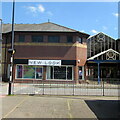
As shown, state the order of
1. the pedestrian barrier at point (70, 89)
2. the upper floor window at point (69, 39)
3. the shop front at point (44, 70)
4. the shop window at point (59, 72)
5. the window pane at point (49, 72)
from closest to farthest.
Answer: the pedestrian barrier at point (70, 89) → the shop front at point (44, 70) → the shop window at point (59, 72) → the window pane at point (49, 72) → the upper floor window at point (69, 39)

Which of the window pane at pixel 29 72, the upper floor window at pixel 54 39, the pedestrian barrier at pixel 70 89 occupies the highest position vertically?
the upper floor window at pixel 54 39

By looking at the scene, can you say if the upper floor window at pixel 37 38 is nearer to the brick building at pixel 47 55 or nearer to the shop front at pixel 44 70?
the brick building at pixel 47 55

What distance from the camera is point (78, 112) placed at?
6.84 m

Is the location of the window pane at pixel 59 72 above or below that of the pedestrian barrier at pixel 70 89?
above

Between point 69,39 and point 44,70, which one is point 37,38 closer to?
point 69,39

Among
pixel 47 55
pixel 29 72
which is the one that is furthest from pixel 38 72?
pixel 47 55

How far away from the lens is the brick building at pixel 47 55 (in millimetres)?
22484

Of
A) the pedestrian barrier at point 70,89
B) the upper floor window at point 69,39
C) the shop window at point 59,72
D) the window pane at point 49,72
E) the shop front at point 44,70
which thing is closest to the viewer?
the pedestrian barrier at point 70,89

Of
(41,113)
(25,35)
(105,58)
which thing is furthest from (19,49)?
(41,113)

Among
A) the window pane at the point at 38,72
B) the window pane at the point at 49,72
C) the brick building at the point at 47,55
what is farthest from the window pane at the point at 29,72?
the window pane at the point at 49,72

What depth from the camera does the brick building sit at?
22.5 metres

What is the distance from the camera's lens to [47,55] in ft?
73.9

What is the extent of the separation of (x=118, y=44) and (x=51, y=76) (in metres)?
15.9

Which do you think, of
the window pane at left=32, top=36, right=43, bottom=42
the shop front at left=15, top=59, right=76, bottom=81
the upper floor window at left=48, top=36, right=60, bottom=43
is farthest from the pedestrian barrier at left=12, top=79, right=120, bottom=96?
the upper floor window at left=48, top=36, right=60, bottom=43
